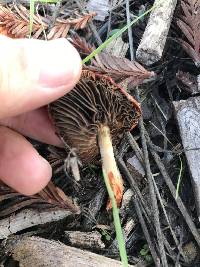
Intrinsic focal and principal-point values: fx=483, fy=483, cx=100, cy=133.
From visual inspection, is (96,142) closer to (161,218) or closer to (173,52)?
(161,218)

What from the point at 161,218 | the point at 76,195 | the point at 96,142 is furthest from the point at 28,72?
the point at 161,218

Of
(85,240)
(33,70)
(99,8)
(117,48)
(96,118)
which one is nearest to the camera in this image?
(33,70)

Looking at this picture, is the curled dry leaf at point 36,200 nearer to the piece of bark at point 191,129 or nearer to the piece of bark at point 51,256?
the piece of bark at point 51,256

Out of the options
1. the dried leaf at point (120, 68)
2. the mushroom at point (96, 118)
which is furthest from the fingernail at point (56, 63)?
the dried leaf at point (120, 68)

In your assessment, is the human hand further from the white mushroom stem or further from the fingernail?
the white mushroom stem

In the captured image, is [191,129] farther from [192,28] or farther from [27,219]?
[27,219]

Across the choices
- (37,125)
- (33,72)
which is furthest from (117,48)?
(33,72)
